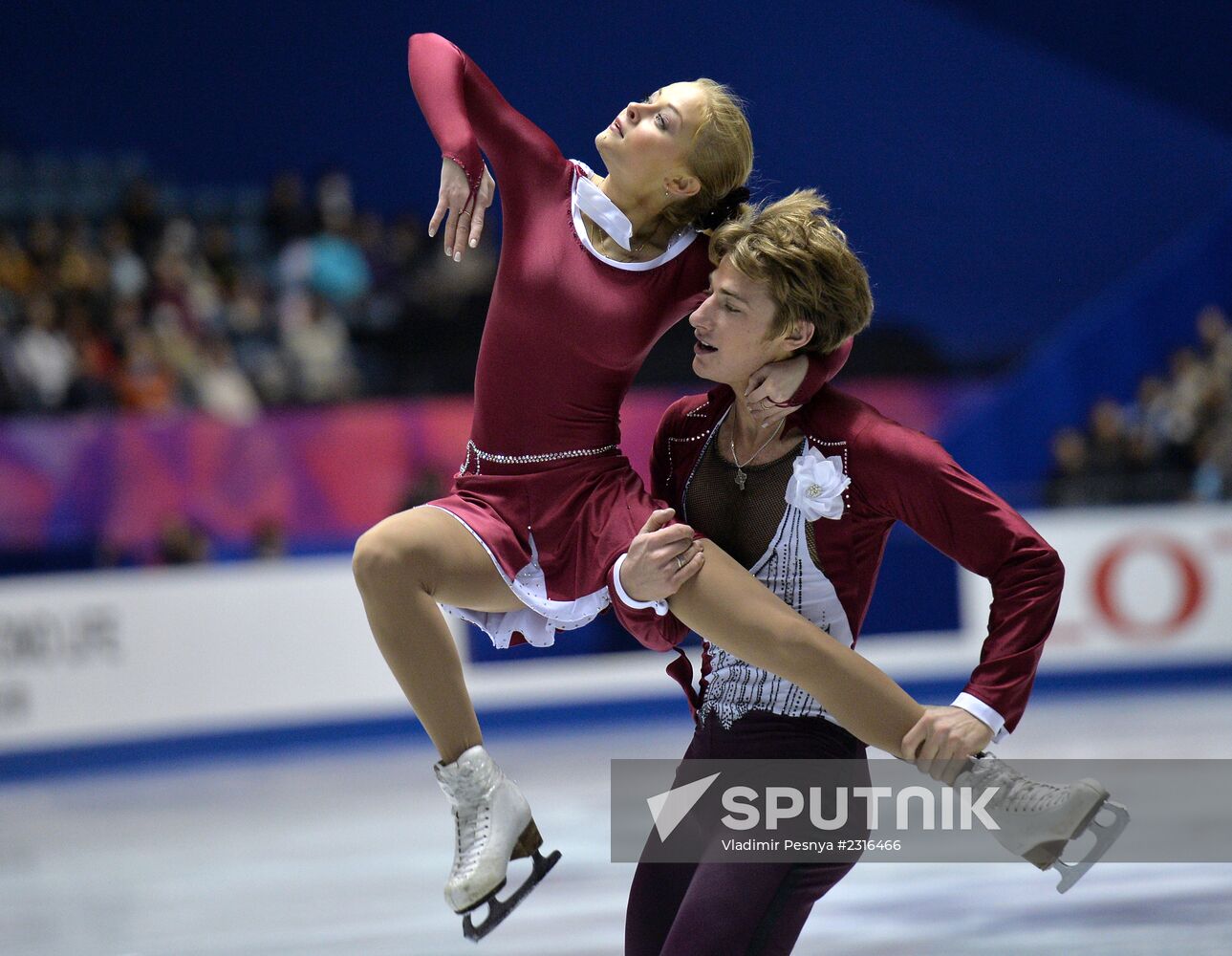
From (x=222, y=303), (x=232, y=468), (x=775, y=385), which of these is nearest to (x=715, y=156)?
(x=775, y=385)

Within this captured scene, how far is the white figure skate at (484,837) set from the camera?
255cm

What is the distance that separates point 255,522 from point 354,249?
2.39 metres

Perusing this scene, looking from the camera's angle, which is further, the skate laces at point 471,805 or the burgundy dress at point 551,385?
the burgundy dress at point 551,385

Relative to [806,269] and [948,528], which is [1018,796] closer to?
[948,528]

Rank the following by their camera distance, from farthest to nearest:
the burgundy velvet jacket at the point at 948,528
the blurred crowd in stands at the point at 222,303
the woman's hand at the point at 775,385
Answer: the blurred crowd in stands at the point at 222,303
the woman's hand at the point at 775,385
the burgundy velvet jacket at the point at 948,528

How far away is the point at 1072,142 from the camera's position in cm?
995

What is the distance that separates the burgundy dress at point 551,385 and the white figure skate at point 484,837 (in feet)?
1.02

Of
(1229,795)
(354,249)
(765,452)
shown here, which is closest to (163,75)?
(354,249)

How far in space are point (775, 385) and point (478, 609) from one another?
669mm

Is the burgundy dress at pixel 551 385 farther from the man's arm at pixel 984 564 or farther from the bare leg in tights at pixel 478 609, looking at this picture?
the man's arm at pixel 984 564

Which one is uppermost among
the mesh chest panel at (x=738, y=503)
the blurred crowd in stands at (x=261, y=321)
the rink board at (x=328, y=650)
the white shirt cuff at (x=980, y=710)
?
the mesh chest panel at (x=738, y=503)

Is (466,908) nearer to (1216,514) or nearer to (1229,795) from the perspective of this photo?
(1229,795)

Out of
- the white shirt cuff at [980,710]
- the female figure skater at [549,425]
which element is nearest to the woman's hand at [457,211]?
the female figure skater at [549,425]

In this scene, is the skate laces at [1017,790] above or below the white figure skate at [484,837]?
above
